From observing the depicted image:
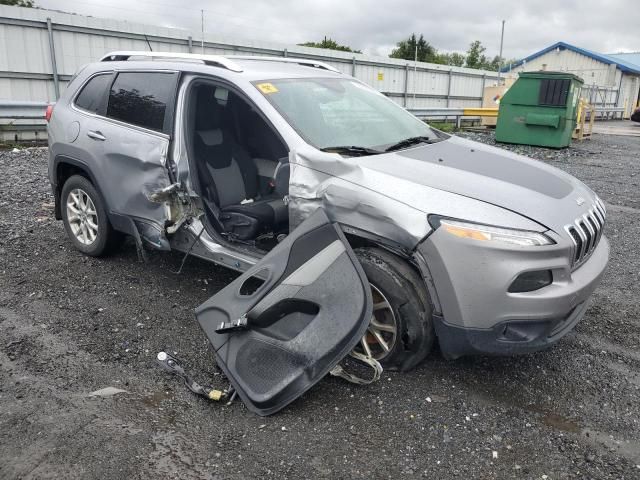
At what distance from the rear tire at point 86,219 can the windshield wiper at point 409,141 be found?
8.66ft

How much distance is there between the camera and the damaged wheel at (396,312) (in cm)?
305

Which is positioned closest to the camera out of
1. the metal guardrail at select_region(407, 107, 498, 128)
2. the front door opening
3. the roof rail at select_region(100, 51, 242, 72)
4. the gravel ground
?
the gravel ground

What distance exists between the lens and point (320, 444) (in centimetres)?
269

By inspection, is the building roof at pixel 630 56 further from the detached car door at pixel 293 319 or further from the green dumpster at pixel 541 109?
the detached car door at pixel 293 319

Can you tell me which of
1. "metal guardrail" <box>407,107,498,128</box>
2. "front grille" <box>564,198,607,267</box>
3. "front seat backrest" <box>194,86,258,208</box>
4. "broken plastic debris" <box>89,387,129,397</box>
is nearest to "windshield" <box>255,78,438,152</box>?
"front seat backrest" <box>194,86,258,208</box>

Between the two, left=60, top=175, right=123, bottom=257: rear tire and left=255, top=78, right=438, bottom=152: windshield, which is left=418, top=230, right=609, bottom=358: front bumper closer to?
left=255, top=78, right=438, bottom=152: windshield

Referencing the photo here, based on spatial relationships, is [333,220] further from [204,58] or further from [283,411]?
[204,58]

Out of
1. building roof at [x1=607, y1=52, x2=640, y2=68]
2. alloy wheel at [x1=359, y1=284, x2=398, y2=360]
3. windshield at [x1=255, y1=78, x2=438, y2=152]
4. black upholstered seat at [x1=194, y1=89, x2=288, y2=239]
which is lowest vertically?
alloy wheel at [x1=359, y1=284, x2=398, y2=360]

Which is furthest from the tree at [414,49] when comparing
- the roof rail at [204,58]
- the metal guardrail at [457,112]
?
→ the roof rail at [204,58]

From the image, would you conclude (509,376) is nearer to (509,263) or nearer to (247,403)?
(509,263)

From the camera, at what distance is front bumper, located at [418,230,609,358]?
9.12 ft

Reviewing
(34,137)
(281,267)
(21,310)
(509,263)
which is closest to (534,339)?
(509,263)

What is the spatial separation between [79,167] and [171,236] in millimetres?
1373

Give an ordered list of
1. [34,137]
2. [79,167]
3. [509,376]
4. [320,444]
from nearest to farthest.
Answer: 1. [320,444]
2. [509,376]
3. [79,167]
4. [34,137]
